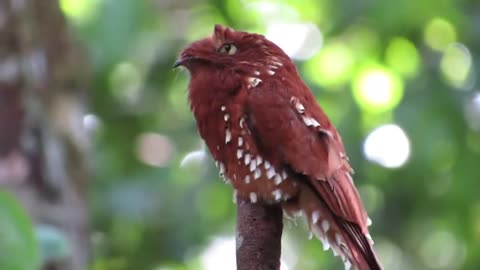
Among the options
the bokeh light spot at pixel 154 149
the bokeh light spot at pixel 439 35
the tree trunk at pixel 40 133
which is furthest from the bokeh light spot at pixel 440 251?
the tree trunk at pixel 40 133

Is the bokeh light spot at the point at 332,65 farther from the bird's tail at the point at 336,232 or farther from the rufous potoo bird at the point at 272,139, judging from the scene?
the bird's tail at the point at 336,232

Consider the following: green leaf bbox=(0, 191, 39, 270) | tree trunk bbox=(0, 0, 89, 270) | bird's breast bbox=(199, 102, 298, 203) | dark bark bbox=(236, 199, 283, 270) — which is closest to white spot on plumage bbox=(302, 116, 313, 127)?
bird's breast bbox=(199, 102, 298, 203)

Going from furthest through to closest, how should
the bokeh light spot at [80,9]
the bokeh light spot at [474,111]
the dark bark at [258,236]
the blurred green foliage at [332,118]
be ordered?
1. the bokeh light spot at [474,111]
2. the blurred green foliage at [332,118]
3. the bokeh light spot at [80,9]
4. the dark bark at [258,236]

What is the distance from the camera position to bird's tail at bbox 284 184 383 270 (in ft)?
8.88

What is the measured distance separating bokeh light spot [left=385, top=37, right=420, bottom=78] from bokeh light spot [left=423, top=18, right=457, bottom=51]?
10 cm

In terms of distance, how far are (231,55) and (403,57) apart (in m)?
3.19

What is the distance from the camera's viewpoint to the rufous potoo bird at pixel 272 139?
2789mm

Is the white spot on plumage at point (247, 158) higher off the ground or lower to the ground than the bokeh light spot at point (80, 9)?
lower

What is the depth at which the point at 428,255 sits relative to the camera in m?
6.86

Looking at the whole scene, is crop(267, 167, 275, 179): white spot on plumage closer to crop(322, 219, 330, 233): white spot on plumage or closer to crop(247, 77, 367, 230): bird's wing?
crop(247, 77, 367, 230): bird's wing

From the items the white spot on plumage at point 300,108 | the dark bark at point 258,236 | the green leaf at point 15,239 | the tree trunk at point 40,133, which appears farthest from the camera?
the tree trunk at point 40,133

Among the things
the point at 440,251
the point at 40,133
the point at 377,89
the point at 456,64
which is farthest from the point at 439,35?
the point at 40,133

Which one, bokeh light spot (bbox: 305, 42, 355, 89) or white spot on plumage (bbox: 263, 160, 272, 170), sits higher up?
bokeh light spot (bbox: 305, 42, 355, 89)

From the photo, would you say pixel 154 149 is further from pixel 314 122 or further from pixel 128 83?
pixel 314 122
